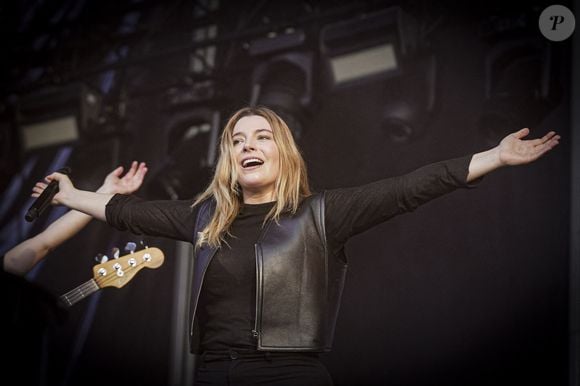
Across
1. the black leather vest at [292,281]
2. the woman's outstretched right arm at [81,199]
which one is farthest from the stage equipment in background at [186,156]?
the black leather vest at [292,281]

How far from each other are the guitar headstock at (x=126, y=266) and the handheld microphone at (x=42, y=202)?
398 millimetres

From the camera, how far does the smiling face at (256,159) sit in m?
2.42

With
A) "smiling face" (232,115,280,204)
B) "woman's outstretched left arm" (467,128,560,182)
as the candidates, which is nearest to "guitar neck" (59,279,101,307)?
"smiling face" (232,115,280,204)

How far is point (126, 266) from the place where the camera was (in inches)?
118

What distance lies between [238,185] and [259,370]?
0.72m

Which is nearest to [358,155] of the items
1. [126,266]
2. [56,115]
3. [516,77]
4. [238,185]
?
[516,77]

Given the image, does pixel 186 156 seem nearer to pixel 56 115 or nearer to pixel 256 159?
pixel 56 115

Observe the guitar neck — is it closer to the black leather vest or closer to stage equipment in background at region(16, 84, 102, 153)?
the black leather vest

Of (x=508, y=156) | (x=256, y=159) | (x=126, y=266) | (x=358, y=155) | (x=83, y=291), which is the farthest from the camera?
(x=358, y=155)

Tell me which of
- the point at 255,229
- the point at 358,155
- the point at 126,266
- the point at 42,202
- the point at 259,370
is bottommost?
the point at 259,370

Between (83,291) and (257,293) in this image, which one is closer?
(257,293)

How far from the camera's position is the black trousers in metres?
2.08

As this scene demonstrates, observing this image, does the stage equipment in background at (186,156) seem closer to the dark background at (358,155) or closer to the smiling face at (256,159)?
the dark background at (358,155)

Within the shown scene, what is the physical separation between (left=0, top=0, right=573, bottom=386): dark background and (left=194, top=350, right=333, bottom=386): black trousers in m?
1.18
